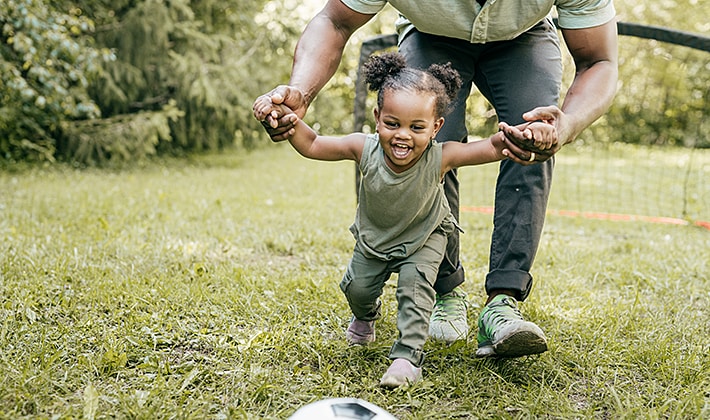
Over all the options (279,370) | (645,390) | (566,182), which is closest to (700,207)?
(566,182)

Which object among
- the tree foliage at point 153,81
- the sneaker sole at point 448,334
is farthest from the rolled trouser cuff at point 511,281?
the tree foliage at point 153,81

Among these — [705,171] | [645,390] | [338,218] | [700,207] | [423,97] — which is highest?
[423,97]

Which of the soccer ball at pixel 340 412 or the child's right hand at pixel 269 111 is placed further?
the child's right hand at pixel 269 111

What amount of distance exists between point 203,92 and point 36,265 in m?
6.03

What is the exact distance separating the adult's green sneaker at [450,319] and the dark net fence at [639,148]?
231 centimetres

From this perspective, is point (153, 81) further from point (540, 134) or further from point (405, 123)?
point (540, 134)

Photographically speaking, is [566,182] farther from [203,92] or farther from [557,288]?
[557,288]

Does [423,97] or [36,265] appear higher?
[423,97]

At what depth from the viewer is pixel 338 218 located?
552cm

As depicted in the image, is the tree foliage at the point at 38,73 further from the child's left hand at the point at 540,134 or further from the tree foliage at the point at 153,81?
the child's left hand at the point at 540,134

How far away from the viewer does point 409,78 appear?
2.27 meters

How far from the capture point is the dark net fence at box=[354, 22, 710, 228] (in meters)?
6.70

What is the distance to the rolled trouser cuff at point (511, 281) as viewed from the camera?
2477mm

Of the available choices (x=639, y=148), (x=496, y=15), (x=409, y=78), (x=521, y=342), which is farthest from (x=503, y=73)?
(x=639, y=148)
